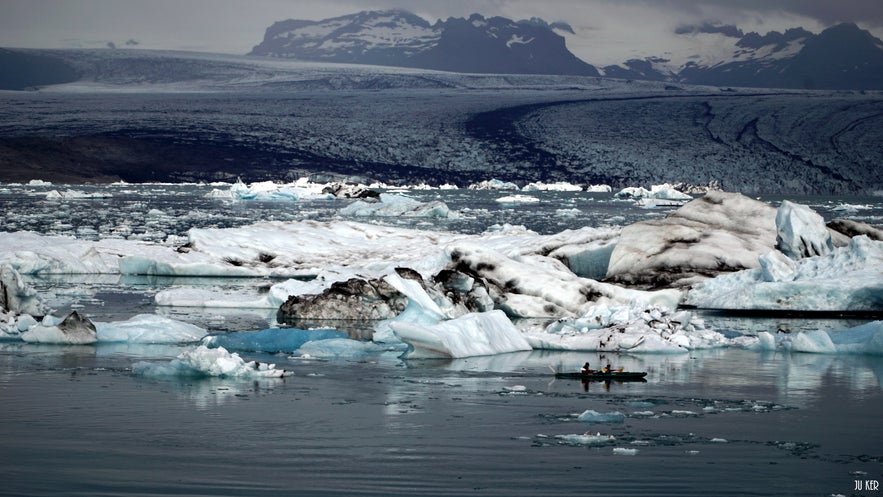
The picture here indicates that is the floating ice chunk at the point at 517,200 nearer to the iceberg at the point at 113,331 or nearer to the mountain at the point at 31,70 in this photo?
the iceberg at the point at 113,331

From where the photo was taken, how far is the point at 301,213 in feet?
115

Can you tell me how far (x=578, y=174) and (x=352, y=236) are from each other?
43887mm

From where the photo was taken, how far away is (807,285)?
43.9ft

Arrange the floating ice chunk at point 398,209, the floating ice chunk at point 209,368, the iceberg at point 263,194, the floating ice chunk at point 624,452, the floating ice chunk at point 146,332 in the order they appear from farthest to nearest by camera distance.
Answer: the iceberg at point 263,194 → the floating ice chunk at point 398,209 → the floating ice chunk at point 146,332 → the floating ice chunk at point 209,368 → the floating ice chunk at point 624,452

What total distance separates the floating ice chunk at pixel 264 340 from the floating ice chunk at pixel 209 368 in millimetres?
1468

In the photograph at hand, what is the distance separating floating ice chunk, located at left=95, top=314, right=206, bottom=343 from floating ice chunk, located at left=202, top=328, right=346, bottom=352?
1.05 ft

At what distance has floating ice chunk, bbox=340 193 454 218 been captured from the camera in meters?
32.4

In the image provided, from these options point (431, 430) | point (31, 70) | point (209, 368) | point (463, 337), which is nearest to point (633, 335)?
point (463, 337)

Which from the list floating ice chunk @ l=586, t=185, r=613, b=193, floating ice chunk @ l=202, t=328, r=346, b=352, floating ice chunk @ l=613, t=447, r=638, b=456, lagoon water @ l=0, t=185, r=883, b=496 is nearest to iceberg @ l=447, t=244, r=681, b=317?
lagoon water @ l=0, t=185, r=883, b=496

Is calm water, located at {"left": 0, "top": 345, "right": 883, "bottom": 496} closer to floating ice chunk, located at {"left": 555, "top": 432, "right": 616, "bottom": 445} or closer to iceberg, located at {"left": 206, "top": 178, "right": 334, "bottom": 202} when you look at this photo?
floating ice chunk, located at {"left": 555, "top": 432, "right": 616, "bottom": 445}

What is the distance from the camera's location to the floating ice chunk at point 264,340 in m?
10.1

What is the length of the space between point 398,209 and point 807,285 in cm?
2131

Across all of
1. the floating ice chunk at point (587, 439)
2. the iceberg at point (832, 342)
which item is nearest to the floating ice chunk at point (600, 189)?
the iceberg at point (832, 342)

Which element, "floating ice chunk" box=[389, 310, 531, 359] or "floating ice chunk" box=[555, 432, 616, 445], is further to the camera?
"floating ice chunk" box=[389, 310, 531, 359]
